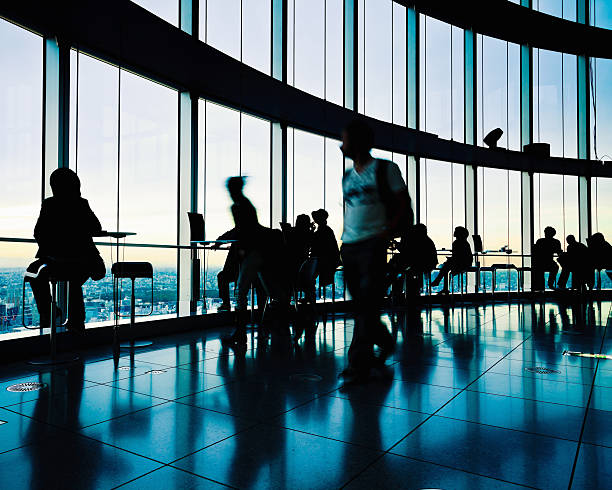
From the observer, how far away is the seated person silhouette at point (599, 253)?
364 inches

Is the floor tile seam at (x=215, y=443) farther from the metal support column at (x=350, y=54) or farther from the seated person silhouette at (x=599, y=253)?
the seated person silhouette at (x=599, y=253)

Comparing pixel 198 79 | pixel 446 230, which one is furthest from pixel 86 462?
pixel 446 230

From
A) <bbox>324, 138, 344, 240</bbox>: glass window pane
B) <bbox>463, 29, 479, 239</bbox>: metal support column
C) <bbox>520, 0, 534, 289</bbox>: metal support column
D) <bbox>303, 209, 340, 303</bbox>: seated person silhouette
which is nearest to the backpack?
<bbox>303, 209, 340, 303</bbox>: seated person silhouette

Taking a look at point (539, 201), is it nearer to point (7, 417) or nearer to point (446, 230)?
point (446, 230)

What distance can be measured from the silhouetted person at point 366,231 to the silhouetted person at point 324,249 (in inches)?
125

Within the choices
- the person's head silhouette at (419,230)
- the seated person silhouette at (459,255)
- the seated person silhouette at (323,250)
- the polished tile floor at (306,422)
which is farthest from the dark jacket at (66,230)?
the seated person silhouette at (459,255)

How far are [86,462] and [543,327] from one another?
560cm

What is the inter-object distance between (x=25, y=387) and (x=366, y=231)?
243cm

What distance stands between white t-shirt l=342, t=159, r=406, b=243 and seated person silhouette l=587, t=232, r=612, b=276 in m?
8.06

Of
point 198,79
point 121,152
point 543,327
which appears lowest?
point 543,327

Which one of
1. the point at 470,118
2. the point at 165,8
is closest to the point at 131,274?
the point at 165,8

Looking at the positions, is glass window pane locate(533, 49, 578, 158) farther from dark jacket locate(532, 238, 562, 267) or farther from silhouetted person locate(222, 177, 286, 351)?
silhouetted person locate(222, 177, 286, 351)

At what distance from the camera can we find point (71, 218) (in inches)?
146

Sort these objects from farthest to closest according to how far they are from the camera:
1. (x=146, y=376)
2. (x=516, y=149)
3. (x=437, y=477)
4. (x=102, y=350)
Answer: (x=516, y=149) → (x=102, y=350) → (x=146, y=376) → (x=437, y=477)
